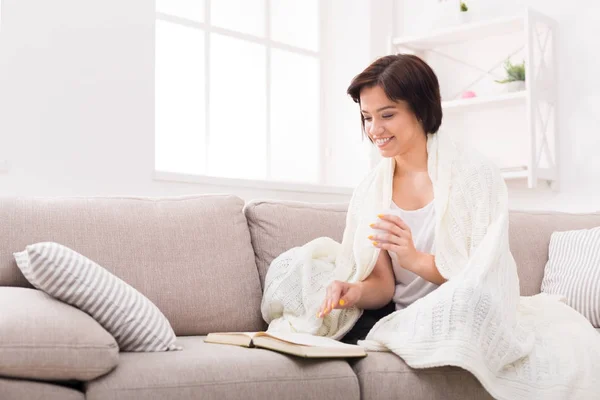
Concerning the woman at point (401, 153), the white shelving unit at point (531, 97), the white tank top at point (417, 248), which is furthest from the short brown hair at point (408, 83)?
the white shelving unit at point (531, 97)

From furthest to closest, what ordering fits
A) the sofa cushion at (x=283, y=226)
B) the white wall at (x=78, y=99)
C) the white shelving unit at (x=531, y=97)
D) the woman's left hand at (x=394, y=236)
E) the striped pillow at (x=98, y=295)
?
the white shelving unit at (x=531, y=97) < the white wall at (x=78, y=99) < the sofa cushion at (x=283, y=226) < the woman's left hand at (x=394, y=236) < the striped pillow at (x=98, y=295)

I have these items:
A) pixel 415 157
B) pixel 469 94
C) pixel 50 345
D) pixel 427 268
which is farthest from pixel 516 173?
pixel 50 345

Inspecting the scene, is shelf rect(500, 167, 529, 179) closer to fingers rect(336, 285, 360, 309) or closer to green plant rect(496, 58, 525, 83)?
green plant rect(496, 58, 525, 83)

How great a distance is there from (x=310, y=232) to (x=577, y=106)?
6.18 ft

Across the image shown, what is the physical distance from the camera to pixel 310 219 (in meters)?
2.58

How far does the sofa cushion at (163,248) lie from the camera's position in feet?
7.25

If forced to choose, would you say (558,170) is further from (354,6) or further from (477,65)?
(354,6)

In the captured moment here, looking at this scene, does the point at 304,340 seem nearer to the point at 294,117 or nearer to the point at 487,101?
the point at 487,101

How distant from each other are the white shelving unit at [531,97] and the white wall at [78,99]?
52.2 inches

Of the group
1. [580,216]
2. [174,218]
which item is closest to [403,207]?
[174,218]

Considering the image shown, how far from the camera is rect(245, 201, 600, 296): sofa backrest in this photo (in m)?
2.51

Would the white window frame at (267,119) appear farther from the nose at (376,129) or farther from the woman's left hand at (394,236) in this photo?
the woman's left hand at (394,236)

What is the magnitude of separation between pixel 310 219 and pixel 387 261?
322 mm

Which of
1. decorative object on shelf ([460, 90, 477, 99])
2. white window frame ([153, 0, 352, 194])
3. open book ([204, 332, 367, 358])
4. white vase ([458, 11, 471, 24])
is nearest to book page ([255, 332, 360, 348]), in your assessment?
open book ([204, 332, 367, 358])
